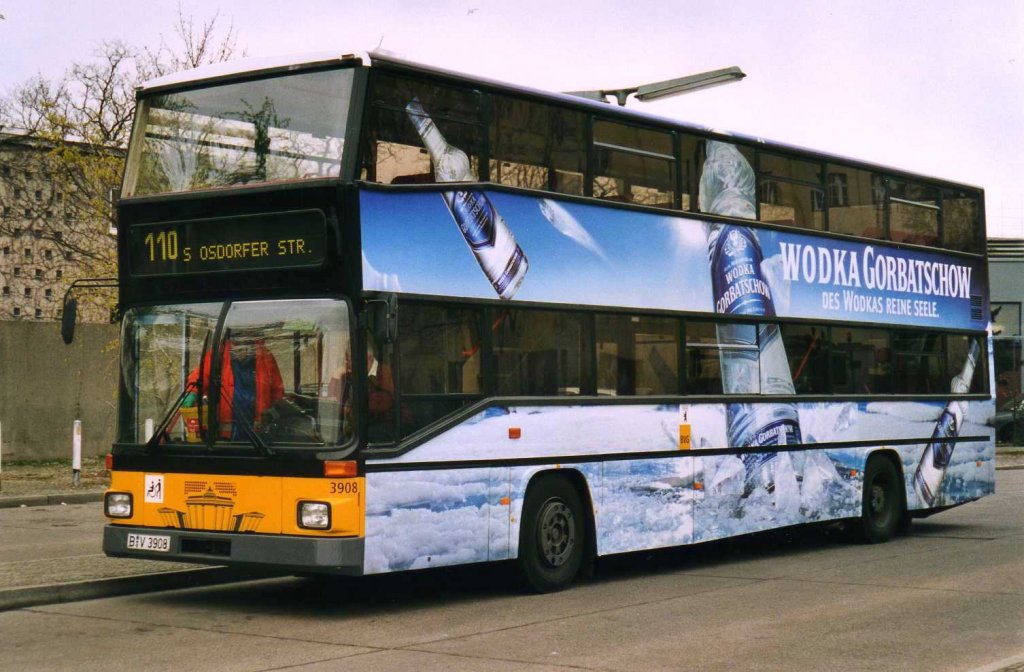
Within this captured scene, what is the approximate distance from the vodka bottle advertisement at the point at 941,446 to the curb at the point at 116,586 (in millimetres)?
8622

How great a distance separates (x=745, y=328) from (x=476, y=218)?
423 centimetres

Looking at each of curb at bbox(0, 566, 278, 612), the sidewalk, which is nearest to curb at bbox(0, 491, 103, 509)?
the sidewalk

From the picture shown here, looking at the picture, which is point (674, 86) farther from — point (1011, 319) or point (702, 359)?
point (1011, 319)

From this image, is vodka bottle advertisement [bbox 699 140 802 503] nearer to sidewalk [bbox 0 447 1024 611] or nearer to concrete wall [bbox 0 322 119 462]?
sidewalk [bbox 0 447 1024 611]

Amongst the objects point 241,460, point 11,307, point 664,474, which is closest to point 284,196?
point 241,460

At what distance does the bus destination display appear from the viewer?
420 inches

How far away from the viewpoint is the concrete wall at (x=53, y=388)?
2645 centimetres

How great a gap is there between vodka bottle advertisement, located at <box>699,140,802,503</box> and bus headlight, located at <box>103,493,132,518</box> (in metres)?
6.11

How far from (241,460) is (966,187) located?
11841 mm

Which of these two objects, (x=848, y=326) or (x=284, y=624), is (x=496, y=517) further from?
(x=848, y=326)

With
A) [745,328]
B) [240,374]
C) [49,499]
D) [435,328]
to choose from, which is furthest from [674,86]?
[49,499]

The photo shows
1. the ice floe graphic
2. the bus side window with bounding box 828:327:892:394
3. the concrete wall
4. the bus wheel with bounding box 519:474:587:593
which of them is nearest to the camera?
the ice floe graphic

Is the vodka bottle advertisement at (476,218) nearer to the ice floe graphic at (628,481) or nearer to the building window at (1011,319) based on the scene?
the ice floe graphic at (628,481)

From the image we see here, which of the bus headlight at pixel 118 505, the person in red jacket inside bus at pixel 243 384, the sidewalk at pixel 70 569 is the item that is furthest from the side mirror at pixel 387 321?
the sidewalk at pixel 70 569
